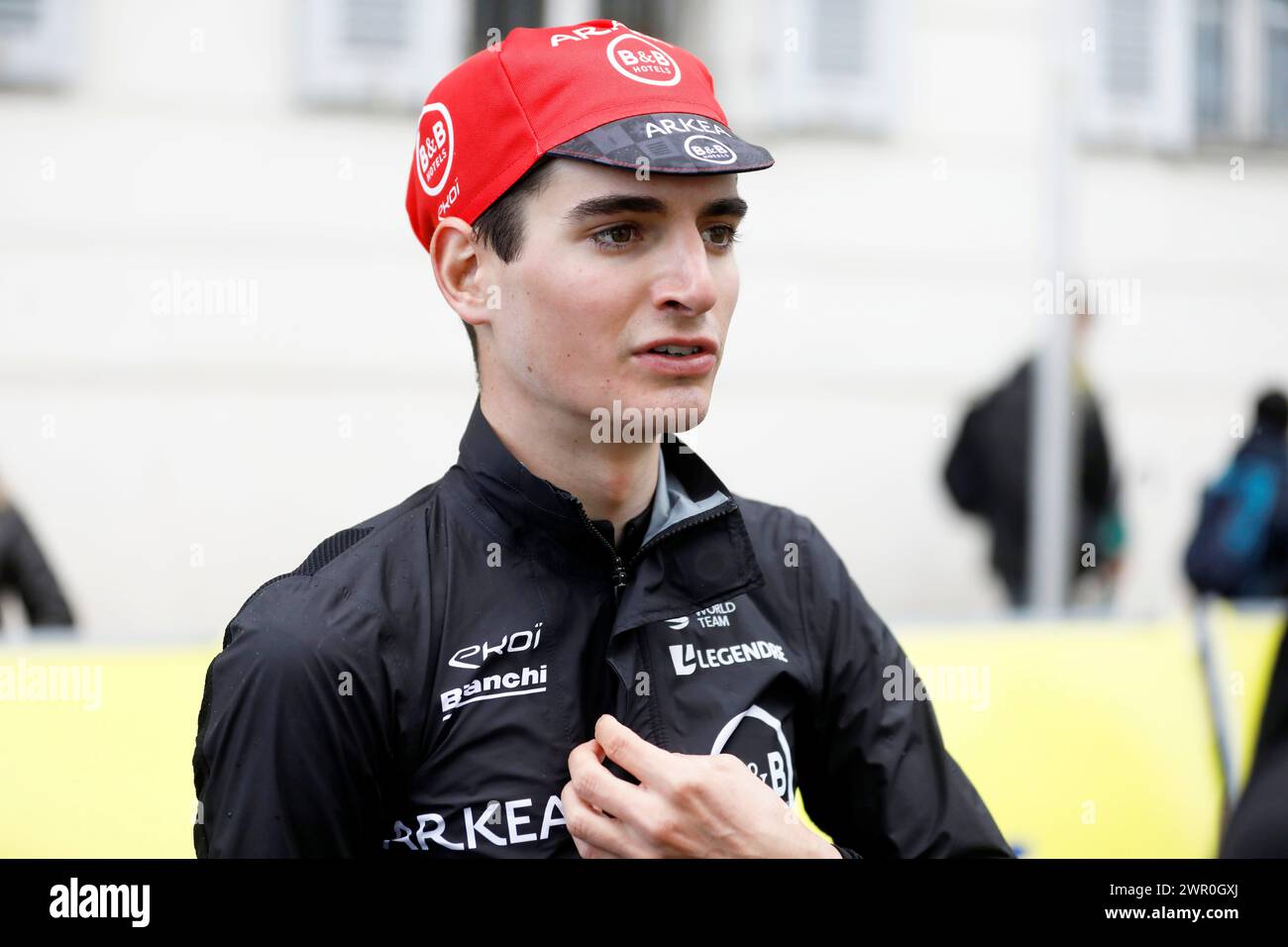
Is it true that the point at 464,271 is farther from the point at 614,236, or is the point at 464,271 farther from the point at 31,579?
the point at 31,579

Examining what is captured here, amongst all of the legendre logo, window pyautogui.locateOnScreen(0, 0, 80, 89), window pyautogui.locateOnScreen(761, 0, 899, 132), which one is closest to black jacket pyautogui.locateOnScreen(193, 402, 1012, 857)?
the legendre logo

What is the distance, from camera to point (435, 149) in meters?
2.15

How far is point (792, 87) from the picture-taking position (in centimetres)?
842

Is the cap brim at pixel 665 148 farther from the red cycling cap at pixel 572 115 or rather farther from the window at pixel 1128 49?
the window at pixel 1128 49

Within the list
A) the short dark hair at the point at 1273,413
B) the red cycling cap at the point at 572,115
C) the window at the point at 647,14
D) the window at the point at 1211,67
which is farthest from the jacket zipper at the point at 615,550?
the window at the point at 1211,67

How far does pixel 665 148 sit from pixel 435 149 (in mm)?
414

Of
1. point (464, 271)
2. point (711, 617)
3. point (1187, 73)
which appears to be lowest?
point (711, 617)

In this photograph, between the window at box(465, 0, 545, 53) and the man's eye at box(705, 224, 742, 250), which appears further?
the window at box(465, 0, 545, 53)

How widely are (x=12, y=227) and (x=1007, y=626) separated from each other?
5.49 m

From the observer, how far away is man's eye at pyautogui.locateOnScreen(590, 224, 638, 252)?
1.95m

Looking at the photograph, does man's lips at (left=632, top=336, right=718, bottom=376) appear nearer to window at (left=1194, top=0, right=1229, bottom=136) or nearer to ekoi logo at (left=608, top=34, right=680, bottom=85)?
ekoi logo at (left=608, top=34, right=680, bottom=85)

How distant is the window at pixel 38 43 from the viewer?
7.18 m

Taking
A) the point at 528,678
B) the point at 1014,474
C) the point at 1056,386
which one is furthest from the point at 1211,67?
the point at 528,678
